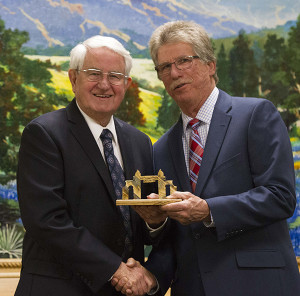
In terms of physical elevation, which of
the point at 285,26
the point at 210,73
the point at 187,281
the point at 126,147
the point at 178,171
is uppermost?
the point at 285,26

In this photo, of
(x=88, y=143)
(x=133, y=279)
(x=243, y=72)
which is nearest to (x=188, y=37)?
(x=88, y=143)

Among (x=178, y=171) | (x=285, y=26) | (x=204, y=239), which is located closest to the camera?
(x=204, y=239)

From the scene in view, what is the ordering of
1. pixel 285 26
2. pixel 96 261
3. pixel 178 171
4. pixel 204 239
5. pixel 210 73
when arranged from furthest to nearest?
pixel 285 26
pixel 210 73
pixel 178 171
pixel 204 239
pixel 96 261

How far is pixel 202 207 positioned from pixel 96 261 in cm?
59

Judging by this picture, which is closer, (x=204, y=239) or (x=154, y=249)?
(x=204, y=239)

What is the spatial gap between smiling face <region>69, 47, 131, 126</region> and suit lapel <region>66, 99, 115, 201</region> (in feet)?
0.28

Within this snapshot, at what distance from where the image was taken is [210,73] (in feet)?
9.48

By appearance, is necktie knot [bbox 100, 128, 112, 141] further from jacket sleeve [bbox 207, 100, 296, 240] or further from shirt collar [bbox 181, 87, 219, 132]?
jacket sleeve [bbox 207, 100, 296, 240]

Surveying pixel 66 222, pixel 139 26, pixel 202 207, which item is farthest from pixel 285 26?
pixel 66 222

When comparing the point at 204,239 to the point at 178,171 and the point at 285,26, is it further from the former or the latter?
the point at 285,26

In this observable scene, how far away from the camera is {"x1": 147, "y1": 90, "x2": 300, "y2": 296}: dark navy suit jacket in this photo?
7.88 feet

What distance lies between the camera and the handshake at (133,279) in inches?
93.5

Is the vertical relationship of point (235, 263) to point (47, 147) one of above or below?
below

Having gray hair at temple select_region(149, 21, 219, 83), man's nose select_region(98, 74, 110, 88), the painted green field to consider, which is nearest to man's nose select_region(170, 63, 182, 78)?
gray hair at temple select_region(149, 21, 219, 83)
